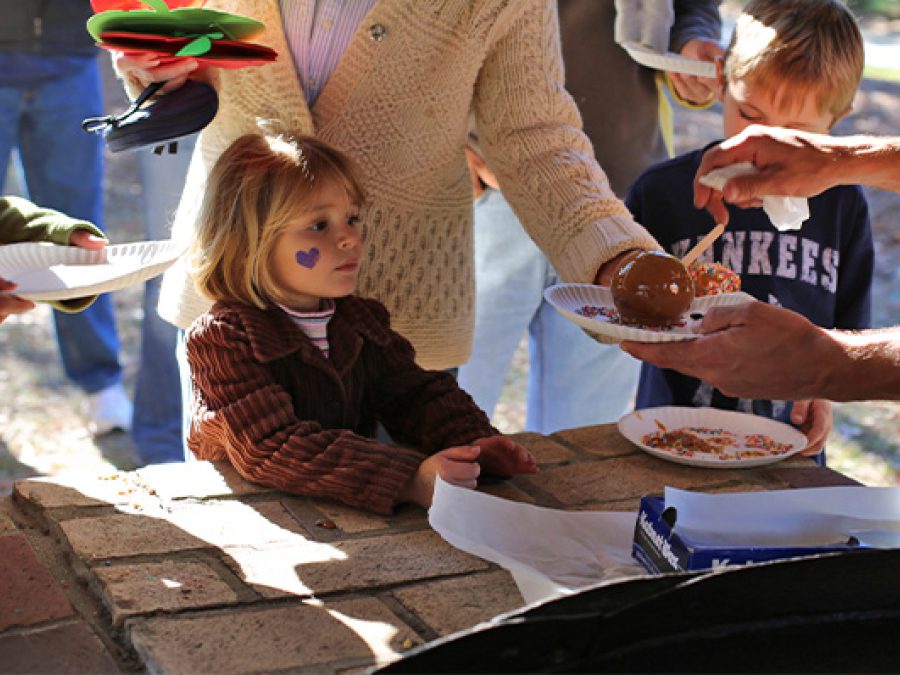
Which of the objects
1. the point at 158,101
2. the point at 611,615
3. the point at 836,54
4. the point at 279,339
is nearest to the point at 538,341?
the point at 836,54

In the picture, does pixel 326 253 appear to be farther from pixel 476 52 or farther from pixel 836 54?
pixel 836 54

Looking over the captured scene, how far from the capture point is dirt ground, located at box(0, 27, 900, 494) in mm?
4043

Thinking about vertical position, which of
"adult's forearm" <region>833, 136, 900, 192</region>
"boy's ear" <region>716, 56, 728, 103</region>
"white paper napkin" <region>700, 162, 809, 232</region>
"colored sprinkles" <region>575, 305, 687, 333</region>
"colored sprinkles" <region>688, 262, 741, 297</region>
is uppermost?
"boy's ear" <region>716, 56, 728, 103</region>

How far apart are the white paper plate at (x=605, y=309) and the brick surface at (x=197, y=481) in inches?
22.1

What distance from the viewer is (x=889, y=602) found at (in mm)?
1272

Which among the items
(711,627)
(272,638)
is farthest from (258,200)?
(711,627)

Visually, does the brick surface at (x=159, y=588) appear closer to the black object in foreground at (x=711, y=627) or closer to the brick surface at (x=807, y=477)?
the black object in foreground at (x=711, y=627)

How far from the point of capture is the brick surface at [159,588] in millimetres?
1433

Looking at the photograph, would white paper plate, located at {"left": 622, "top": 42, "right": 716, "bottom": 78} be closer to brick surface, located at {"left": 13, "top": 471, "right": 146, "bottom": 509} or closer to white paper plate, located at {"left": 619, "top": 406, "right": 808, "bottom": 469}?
white paper plate, located at {"left": 619, "top": 406, "right": 808, "bottom": 469}

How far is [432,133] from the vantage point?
2.17 meters

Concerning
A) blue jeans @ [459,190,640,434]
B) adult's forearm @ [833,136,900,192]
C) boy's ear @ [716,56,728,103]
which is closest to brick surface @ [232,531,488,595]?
Result: adult's forearm @ [833,136,900,192]

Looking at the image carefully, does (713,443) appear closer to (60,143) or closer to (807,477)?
(807,477)

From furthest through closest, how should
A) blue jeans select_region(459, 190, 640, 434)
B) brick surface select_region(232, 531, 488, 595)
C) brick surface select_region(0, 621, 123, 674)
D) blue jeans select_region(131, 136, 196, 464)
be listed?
blue jeans select_region(131, 136, 196, 464) < blue jeans select_region(459, 190, 640, 434) < brick surface select_region(232, 531, 488, 595) < brick surface select_region(0, 621, 123, 674)

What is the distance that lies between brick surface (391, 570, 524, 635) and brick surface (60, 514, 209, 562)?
32cm
